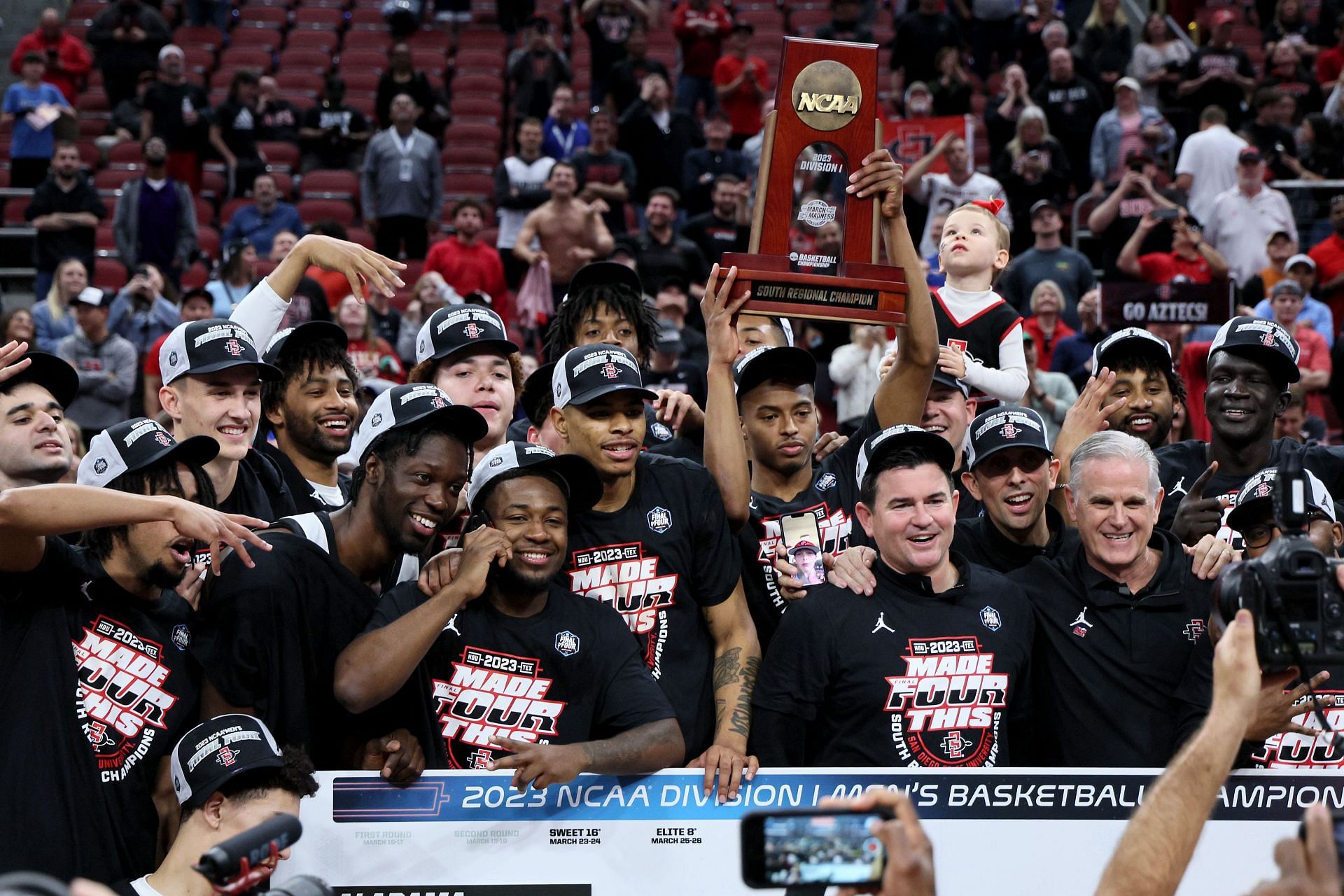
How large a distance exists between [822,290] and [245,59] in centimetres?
1535

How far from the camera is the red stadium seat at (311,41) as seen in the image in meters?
19.3

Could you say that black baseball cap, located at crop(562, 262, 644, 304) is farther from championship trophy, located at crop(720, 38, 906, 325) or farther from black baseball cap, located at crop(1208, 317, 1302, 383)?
black baseball cap, located at crop(1208, 317, 1302, 383)

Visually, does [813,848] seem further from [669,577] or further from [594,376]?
[594,376]

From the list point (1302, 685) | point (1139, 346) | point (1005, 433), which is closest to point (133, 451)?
point (1005, 433)

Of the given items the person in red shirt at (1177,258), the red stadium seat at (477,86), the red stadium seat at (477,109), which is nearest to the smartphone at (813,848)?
the person in red shirt at (1177,258)

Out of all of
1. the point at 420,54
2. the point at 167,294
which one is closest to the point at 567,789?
the point at 167,294

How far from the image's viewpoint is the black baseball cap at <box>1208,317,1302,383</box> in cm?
594

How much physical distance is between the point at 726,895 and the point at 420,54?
15.8 m

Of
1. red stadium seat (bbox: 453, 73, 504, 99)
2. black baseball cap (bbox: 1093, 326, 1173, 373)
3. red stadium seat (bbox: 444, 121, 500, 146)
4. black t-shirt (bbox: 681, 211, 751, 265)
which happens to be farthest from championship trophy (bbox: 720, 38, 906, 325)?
red stadium seat (bbox: 453, 73, 504, 99)

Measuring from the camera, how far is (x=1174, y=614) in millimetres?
4930

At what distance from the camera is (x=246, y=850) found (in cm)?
284

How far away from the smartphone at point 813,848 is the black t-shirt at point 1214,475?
11.5ft

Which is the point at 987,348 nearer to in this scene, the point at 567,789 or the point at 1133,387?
the point at 1133,387

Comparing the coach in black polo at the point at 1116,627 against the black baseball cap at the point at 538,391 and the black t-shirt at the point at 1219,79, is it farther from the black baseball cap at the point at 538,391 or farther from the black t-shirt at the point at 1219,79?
the black t-shirt at the point at 1219,79
